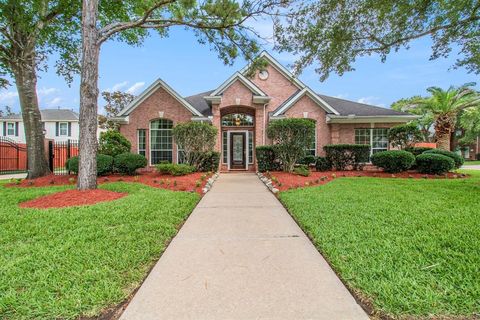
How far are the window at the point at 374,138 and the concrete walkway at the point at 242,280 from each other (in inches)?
519

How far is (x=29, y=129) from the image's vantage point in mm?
11000

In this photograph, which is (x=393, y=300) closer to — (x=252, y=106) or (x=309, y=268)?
(x=309, y=268)

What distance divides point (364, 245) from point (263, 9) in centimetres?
813

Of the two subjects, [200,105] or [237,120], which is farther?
Answer: [200,105]

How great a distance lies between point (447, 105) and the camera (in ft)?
61.9

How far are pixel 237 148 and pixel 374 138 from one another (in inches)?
335

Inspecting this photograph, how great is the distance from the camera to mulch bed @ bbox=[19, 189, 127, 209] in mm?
6050

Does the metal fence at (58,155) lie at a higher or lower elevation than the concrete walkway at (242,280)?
higher

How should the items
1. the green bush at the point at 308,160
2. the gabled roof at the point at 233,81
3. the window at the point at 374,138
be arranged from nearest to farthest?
the green bush at the point at 308,160 → the gabled roof at the point at 233,81 → the window at the point at 374,138

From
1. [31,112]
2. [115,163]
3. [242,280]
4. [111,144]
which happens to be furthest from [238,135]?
[242,280]

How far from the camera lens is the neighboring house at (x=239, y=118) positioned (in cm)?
1488

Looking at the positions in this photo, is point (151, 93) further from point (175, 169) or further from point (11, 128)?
point (11, 128)

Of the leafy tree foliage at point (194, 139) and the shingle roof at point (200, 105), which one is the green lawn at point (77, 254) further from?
the shingle roof at point (200, 105)

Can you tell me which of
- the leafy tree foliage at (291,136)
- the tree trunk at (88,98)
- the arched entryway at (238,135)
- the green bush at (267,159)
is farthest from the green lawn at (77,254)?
the arched entryway at (238,135)
